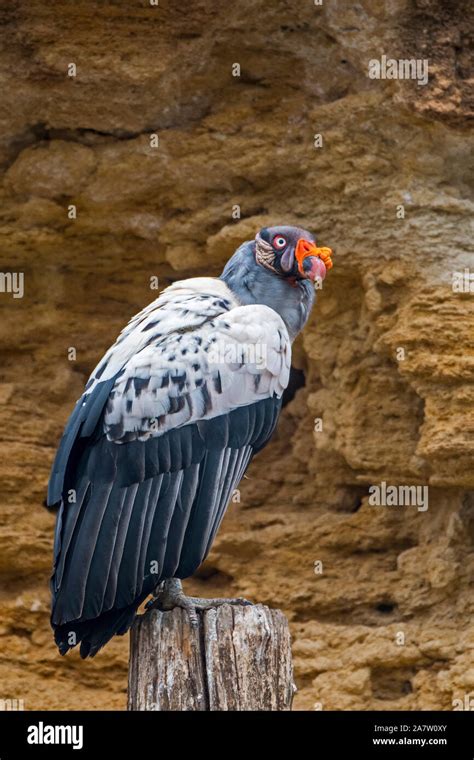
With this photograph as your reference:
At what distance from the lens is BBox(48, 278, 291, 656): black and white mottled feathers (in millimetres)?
6145

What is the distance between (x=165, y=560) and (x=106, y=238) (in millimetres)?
3636

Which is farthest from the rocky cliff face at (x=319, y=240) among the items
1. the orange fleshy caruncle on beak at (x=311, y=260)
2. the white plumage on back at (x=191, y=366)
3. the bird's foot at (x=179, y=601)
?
the bird's foot at (x=179, y=601)

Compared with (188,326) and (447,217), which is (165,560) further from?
(447,217)

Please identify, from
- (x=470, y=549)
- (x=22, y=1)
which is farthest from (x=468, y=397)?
(x=22, y=1)

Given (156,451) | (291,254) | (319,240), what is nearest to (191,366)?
(156,451)

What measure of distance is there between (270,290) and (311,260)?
0.26 m

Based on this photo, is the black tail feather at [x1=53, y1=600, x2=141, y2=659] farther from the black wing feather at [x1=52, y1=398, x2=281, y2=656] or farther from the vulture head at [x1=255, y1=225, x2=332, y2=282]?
the vulture head at [x1=255, y1=225, x2=332, y2=282]

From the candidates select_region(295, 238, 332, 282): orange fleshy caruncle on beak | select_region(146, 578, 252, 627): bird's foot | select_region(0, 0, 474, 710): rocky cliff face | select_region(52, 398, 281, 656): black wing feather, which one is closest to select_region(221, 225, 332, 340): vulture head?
select_region(295, 238, 332, 282): orange fleshy caruncle on beak

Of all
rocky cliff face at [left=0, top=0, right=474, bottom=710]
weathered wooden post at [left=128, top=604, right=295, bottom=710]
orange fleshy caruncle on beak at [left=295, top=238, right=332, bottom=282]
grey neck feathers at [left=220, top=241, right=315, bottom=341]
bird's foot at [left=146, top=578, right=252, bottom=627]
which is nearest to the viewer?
weathered wooden post at [left=128, top=604, right=295, bottom=710]

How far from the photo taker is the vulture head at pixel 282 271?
22.8 ft

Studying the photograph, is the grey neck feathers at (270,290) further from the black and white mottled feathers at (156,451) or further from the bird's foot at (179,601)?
the bird's foot at (179,601)

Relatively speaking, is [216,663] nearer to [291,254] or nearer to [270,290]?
[270,290]

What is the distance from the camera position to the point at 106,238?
9.28 meters

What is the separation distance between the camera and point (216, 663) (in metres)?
5.74
